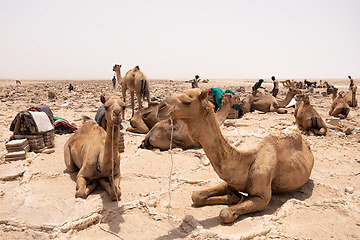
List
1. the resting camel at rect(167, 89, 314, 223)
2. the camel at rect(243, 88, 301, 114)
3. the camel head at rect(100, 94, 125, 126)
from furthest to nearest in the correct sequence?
the camel at rect(243, 88, 301, 114)
the camel head at rect(100, 94, 125, 126)
the resting camel at rect(167, 89, 314, 223)

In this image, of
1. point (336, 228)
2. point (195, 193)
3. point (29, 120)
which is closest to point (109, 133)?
point (195, 193)

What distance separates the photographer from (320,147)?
24.0ft

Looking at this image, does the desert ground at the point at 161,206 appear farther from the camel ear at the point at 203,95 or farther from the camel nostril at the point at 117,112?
the camel nostril at the point at 117,112

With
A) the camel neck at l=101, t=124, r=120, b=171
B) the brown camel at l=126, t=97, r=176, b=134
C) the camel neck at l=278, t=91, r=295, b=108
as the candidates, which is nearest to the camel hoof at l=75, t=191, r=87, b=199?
the camel neck at l=101, t=124, r=120, b=171

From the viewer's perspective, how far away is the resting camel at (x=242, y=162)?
330 cm

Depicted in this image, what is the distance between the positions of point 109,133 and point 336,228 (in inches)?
132

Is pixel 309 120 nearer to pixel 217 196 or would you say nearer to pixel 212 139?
pixel 217 196

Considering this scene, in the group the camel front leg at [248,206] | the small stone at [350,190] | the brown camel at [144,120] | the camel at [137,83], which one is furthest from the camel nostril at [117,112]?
the camel at [137,83]

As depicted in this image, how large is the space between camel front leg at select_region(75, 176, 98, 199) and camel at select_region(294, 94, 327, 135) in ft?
23.3

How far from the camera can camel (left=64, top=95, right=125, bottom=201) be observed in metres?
3.88

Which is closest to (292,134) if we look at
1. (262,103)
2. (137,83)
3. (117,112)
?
(117,112)

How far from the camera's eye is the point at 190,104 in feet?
10.4

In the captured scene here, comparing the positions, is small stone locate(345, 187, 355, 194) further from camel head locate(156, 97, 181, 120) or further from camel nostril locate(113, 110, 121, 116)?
camel nostril locate(113, 110, 121, 116)

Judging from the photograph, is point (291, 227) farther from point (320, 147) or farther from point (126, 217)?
point (320, 147)
